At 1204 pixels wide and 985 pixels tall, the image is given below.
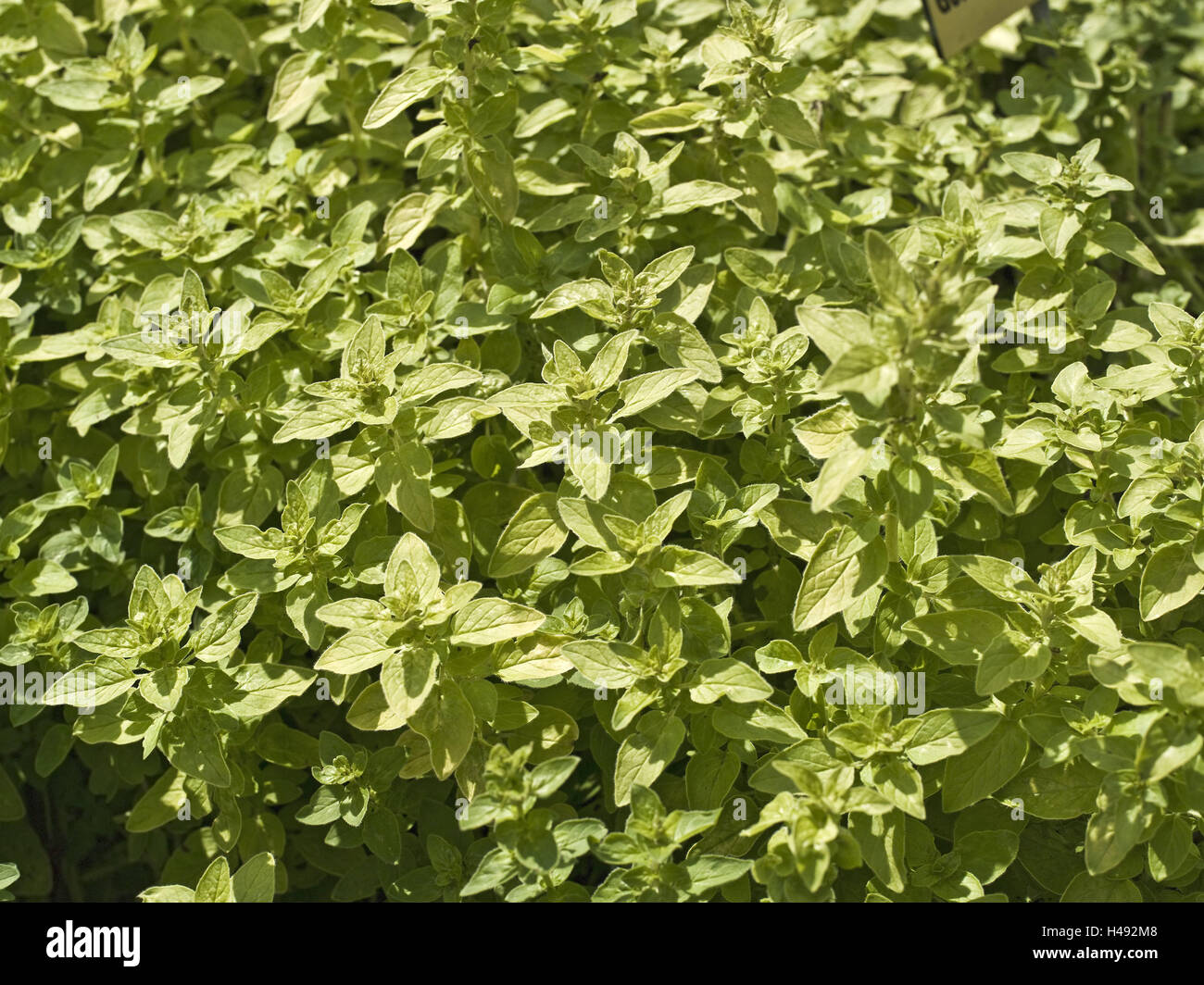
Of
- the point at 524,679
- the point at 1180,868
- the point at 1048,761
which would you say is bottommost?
the point at 1180,868

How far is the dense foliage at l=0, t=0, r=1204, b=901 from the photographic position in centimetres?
202

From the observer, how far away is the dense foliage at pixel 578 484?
2.02 meters

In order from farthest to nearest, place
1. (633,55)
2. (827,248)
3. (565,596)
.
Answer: (633,55) < (827,248) < (565,596)

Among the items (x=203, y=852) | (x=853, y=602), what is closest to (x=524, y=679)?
(x=853, y=602)

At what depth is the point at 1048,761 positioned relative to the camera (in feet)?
6.71

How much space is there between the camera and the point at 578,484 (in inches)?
89.4
